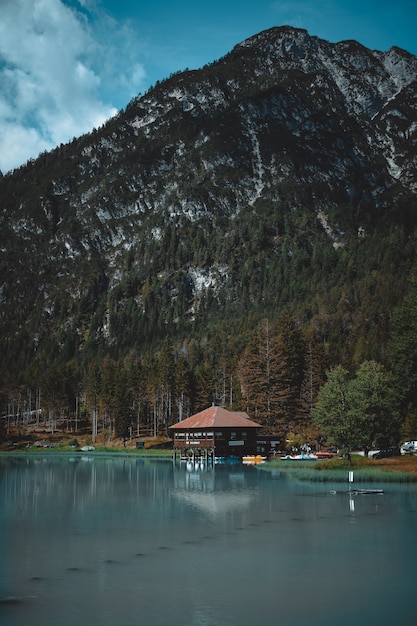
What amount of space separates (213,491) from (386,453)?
3224 cm

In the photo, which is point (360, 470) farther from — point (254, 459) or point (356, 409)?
point (254, 459)

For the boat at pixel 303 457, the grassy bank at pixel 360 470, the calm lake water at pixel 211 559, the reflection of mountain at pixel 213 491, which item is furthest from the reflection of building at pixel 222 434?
the calm lake water at pixel 211 559

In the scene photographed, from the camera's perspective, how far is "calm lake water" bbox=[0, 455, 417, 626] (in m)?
22.0

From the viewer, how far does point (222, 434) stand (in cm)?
10862

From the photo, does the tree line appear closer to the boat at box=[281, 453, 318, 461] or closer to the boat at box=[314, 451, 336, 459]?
the boat at box=[314, 451, 336, 459]

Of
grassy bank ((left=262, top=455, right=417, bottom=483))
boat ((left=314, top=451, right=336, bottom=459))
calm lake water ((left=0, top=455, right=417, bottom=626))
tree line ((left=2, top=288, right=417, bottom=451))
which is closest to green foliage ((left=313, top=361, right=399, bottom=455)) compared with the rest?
tree line ((left=2, top=288, right=417, bottom=451))

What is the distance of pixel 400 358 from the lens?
83.8 m

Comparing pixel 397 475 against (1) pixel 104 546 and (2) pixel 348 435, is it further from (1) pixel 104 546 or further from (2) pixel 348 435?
(1) pixel 104 546

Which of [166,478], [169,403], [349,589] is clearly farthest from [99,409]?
[349,589]

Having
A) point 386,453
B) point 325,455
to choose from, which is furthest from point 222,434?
point 386,453

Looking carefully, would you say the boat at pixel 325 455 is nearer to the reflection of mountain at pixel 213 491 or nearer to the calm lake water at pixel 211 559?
the reflection of mountain at pixel 213 491

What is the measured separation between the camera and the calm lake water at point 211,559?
22.0 m

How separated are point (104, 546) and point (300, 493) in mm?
26227

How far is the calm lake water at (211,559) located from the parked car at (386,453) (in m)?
25.5
